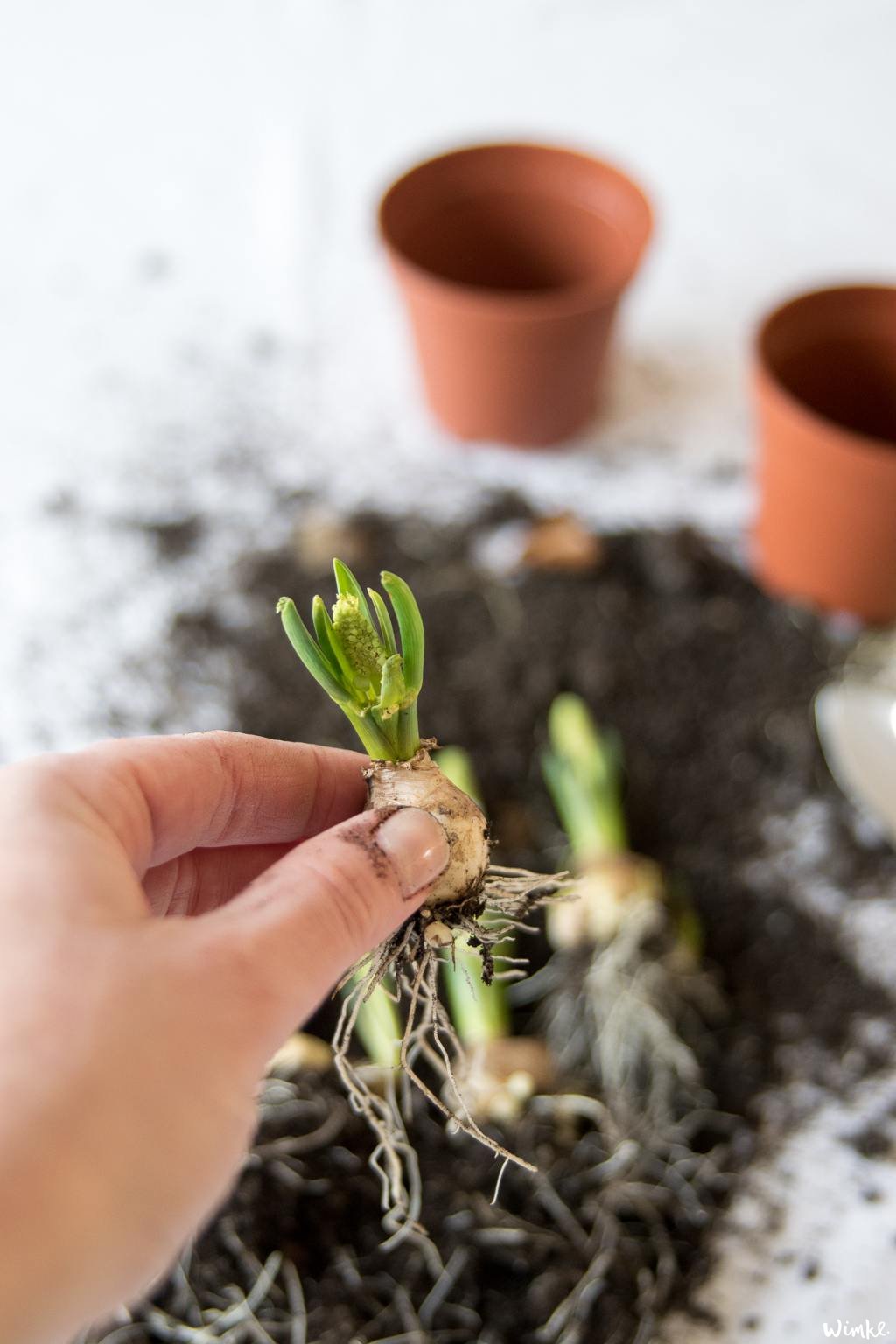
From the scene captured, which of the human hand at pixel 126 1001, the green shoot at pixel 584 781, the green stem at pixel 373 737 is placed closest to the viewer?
the human hand at pixel 126 1001

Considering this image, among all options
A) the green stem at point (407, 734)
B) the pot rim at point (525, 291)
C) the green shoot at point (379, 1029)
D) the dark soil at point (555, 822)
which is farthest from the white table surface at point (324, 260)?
the green stem at point (407, 734)

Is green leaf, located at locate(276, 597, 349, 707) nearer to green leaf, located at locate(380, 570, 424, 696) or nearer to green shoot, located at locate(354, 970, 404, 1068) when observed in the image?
green leaf, located at locate(380, 570, 424, 696)

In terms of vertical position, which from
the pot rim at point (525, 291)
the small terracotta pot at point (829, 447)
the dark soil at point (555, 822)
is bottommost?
Result: the dark soil at point (555, 822)

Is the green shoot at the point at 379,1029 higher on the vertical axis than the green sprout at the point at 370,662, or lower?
lower

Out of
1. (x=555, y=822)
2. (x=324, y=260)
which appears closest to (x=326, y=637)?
(x=555, y=822)

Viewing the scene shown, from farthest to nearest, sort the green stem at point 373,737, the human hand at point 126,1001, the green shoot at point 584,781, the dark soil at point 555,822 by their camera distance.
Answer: the green shoot at point 584,781 < the dark soil at point 555,822 < the green stem at point 373,737 < the human hand at point 126,1001

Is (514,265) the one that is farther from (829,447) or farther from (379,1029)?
(379,1029)

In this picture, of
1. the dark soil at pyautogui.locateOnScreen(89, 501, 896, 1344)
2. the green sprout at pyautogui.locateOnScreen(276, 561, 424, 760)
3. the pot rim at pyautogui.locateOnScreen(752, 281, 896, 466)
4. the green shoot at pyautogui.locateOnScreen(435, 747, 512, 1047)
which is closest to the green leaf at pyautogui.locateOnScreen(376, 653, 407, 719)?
the green sprout at pyautogui.locateOnScreen(276, 561, 424, 760)

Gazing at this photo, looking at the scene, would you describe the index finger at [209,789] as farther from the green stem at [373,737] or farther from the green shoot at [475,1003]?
the green shoot at [475,1003]
